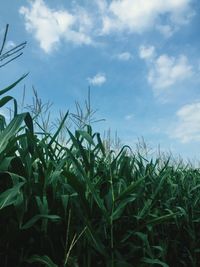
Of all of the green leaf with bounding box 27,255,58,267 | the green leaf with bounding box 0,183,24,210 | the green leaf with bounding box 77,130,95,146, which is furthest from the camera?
the green leaf with bounding box 77,130,95,146

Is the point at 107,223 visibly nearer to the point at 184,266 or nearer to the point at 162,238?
the point at 162,238

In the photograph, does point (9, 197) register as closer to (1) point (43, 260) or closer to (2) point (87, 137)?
(1) point (43, 260)

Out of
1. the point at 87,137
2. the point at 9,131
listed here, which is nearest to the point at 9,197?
the point at 9,131

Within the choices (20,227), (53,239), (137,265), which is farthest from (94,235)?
(137,265)

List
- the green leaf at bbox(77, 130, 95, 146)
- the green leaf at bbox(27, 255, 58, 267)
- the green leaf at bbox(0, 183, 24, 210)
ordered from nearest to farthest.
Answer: the green leaf at bbox(0, 183, 24, 210) < the green leaf at bbox(27, 255, 58, 267) < the green leaf at bbox(77, 130, 95, 146)

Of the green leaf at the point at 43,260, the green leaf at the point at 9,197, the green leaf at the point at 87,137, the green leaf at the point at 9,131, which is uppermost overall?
the green leaf at the point at 87,137

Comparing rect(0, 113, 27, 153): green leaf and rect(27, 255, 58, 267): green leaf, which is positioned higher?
rect(0, 113, 27, 153): green leaf

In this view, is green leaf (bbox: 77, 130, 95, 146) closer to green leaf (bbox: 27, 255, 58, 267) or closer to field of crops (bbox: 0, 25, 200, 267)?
field of crops (bbox: 0, 25, 200, 267)

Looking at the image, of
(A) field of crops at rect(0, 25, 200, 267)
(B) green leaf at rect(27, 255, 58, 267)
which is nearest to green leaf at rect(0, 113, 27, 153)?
(A) field of crops at rect(0, 25, 200, 267)

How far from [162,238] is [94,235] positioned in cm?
125

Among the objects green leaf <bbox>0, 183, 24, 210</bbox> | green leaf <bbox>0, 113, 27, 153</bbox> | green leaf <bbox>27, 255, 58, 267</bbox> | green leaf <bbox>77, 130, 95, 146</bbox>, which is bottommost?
green leaf <bbox>27, 255, 58, 267</bbox>

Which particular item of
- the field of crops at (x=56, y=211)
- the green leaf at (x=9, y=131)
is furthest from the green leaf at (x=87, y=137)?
the green leaf at (x=9, y=131)

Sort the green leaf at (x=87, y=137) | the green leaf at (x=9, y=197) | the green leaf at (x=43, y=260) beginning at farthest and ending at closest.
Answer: the green leaf at (x=87, y=137), the green leaf at (x=43, y=260), the green leaf at (x=9, y=197)

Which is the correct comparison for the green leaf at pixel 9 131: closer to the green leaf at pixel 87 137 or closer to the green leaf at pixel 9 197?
the green leaf at pixel 9 197
